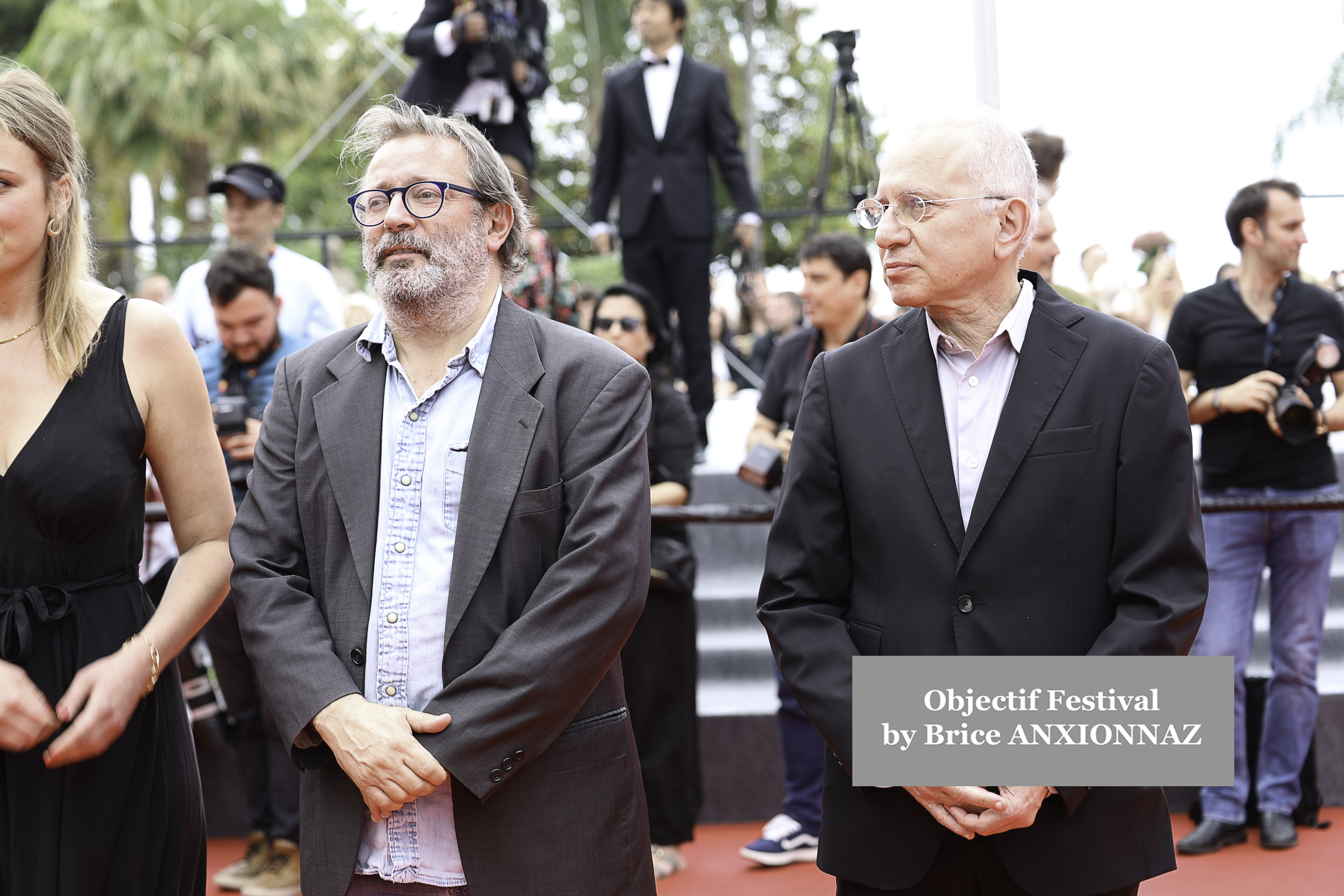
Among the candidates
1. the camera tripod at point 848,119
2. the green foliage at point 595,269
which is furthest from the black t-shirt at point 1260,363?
the green foliage at point 595,269

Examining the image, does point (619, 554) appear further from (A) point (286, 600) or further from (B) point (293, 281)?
(B) point (293, 281)

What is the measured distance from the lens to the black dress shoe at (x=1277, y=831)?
440 centimetres

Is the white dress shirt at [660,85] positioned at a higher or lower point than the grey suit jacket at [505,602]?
higher

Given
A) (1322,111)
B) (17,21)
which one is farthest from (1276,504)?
(17,21)

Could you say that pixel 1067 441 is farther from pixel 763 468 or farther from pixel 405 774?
pixel 763 468

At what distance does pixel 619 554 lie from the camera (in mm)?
2197

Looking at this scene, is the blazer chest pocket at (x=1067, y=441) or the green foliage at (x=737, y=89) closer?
the blazer chest pocket at (x=1067, y=441)

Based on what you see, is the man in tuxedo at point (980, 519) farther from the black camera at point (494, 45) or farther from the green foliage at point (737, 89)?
the green foliage at point (737, 89)

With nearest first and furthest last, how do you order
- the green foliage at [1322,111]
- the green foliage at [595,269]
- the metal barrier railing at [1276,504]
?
1. the metal barrier railing at [1276,504]
2. the green foliage at [1322,111]
3. the green foliage at [595,269]

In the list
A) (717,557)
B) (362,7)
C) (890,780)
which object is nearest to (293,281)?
(717,557)

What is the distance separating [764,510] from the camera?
13.6 feet

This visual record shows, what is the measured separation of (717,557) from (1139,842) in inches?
157

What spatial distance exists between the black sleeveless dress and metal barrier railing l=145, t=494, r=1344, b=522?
197 cm

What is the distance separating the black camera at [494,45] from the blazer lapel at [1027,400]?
15.3ft
